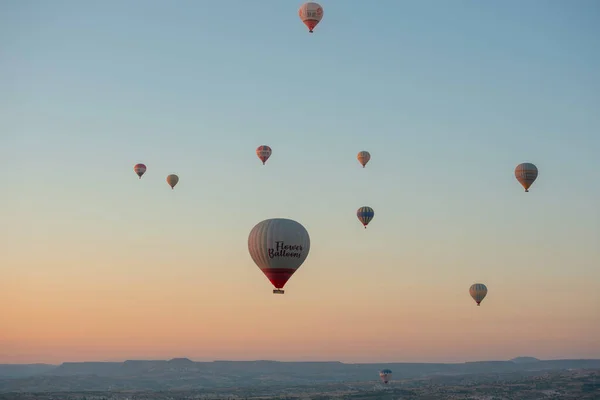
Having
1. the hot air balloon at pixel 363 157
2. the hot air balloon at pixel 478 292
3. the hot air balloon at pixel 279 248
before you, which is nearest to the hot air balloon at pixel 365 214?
the hot air balloon at pixel 363 157

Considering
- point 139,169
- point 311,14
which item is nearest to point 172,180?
point 139,169

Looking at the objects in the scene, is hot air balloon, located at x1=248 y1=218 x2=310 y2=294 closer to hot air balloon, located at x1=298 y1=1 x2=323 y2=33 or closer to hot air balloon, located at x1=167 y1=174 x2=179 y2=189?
hot air balloon, located at x1=298 y1=1 x2=323 y2=33

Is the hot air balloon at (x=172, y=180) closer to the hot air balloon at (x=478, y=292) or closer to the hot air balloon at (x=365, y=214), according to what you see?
the hot air balloon at (x=365, y=214)

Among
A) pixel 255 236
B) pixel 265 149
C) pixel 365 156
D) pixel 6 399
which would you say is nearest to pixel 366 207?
pixel 365 156

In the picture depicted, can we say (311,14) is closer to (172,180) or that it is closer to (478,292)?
(172,180)

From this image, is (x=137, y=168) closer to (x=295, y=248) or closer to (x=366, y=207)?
(x=366, y=207)

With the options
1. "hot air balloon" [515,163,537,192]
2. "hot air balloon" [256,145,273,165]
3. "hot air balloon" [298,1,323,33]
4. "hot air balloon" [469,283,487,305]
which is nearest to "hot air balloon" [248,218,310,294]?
"hot air balloon" [298,1,323,33]
